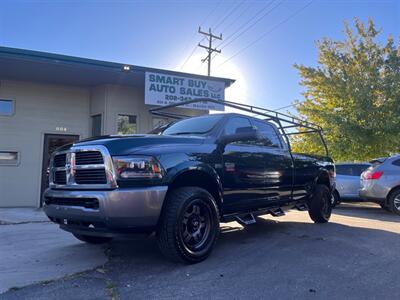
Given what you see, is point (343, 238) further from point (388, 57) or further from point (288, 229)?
point (388, 57)

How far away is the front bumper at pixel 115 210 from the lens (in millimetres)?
3846

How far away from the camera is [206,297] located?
344cm

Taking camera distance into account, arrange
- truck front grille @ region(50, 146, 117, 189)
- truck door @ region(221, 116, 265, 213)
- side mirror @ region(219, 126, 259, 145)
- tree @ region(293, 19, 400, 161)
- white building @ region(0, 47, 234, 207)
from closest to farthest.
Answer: truck front grille @ region(50, 146, 117, 189), side mirror @ region(219, 126, 259, 145), truck door @ region(221, 116, 265, 213), white building @ region(0, 47, 234, 207), tree @ region(293, 19, 400, 161)

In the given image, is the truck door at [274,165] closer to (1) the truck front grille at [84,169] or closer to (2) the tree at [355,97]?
(1) the truck front grille at [84,169]

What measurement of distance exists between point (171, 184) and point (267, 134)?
264 centimetres

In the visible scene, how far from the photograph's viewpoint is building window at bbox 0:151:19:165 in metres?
11.0

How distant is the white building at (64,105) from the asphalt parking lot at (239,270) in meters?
5.38

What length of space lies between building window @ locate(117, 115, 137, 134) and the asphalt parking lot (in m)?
5.85

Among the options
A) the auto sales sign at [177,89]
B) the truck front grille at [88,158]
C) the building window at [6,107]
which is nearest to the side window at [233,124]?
the truck front grille at [88,158]

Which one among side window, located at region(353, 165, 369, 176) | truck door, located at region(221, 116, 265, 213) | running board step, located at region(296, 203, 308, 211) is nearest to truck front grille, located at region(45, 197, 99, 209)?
truck door, located at region(221, 116, 265, 213)

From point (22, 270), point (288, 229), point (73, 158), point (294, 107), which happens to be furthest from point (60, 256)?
point (294, 107)

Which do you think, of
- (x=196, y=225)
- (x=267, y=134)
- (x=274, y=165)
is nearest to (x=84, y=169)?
(x=196, y=225)

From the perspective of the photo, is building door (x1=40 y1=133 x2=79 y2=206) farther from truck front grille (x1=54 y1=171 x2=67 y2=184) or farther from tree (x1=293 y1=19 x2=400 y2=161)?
tree (x1=293 y1=19 x2=400 y2=161)

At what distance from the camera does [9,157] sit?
36.6ft
